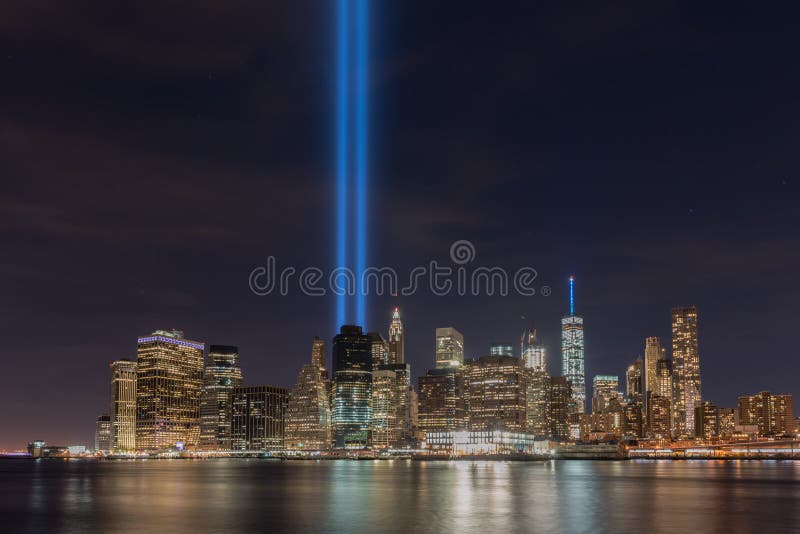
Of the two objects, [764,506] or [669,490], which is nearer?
[764,506]

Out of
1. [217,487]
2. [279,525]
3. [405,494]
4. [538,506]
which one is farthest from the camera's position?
[217,487]

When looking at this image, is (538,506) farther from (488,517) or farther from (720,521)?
(720,521)

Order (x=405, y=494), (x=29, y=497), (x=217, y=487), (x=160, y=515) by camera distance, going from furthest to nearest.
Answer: (x=217, y=487) < (x=29, y=497) < (x=405, y=494) < (x=160, y=515)

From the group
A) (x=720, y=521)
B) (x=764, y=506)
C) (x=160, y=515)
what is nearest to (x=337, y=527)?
(x=160, y=515)

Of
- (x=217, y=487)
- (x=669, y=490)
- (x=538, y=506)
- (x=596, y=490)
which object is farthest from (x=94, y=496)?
(x=669, y=490)

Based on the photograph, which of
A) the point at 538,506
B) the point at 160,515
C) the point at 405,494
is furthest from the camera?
the point at 405,494

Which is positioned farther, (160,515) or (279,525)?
(160,515)

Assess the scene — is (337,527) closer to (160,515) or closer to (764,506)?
(160,515)

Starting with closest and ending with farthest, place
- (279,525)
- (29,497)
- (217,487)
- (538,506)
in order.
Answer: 1. (279,525)
2. (538,506)
3. (29,497)
4. (217,487)
